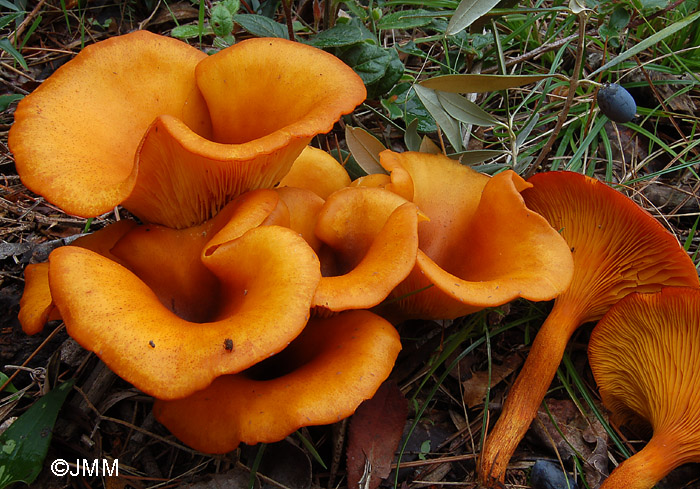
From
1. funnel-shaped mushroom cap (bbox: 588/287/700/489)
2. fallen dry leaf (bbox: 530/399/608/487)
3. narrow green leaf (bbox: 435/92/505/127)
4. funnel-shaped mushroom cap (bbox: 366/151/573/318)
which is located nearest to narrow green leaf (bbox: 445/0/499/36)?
narrow green leaf (bbox: 435/92/505/127)

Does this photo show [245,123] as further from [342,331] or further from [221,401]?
[221,401]

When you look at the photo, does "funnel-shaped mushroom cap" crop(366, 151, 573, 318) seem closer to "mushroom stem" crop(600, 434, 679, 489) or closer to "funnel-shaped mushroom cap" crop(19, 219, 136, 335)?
"mushroom stem" crop(600, 434, 679, 489)

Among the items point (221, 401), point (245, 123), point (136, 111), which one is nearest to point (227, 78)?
point (245, 123)

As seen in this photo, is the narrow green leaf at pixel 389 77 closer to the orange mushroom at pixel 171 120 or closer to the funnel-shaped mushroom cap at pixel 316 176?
the funnel-shaped mushroom cap at pixel 316 176

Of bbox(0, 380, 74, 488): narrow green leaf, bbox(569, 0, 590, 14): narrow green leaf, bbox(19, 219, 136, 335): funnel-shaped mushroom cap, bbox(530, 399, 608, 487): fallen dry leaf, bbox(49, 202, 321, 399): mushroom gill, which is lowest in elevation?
bbox(530, 399, 608, 487): fallen dry leaf

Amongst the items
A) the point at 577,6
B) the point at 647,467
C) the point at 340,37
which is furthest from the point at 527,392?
the point at 340,37

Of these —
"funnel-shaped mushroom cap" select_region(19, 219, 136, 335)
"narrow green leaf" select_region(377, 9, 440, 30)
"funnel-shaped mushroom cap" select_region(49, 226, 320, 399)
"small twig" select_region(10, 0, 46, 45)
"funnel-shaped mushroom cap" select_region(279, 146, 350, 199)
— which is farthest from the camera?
"small twig" select_region(10, 0, 46, 45)
